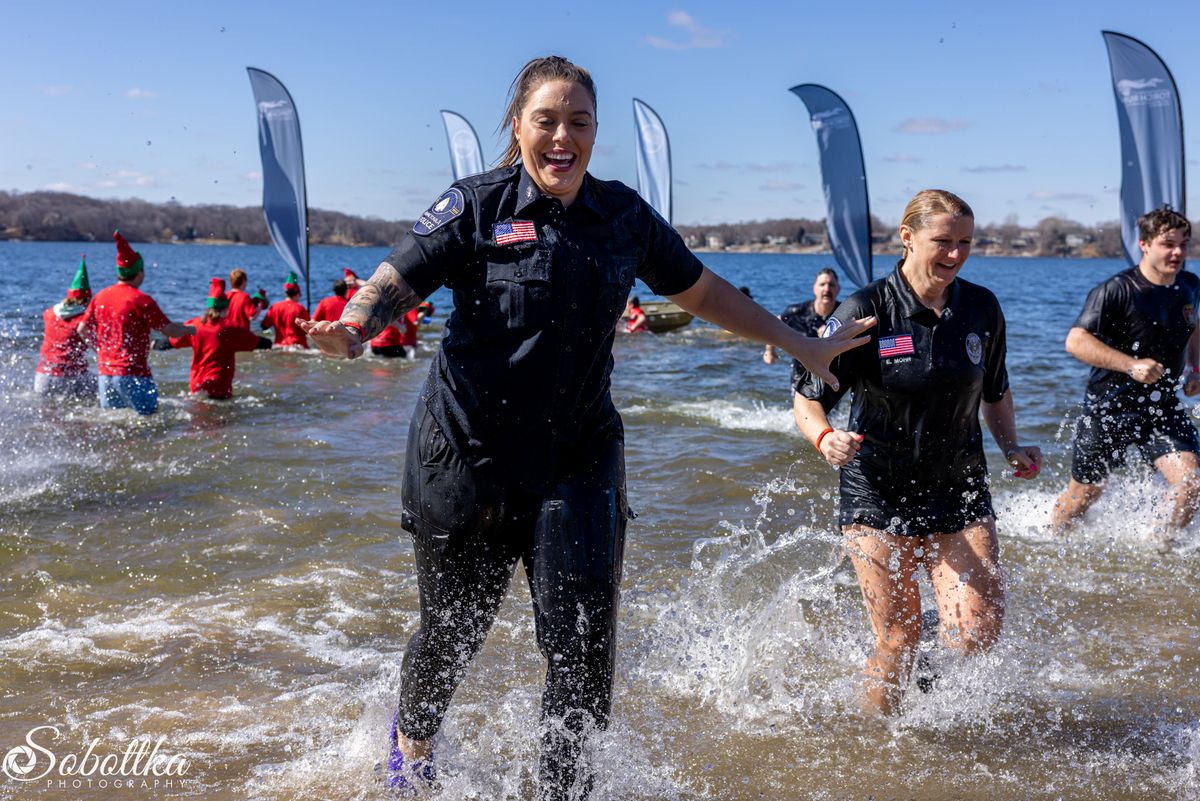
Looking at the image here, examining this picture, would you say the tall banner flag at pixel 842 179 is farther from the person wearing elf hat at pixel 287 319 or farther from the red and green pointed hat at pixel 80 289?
the red and green pointed hat at pixel 80 289

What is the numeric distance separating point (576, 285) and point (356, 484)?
6.02 m

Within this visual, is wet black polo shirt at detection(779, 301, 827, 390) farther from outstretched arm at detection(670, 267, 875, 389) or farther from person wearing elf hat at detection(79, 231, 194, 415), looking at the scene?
outstretched arm at detection(670, 267, 875, 389)

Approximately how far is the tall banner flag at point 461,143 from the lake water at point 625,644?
20787 mm

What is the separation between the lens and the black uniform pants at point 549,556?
288 centimetres

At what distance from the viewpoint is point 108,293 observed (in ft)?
34.0

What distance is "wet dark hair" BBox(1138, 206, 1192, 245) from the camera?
589 centimetres

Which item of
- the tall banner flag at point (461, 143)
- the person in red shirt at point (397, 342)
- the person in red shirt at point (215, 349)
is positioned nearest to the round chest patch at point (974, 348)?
the person in red shirt at point (215, 349)

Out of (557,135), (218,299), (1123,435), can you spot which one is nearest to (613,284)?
(557,135)

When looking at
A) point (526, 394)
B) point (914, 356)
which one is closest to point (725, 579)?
point (914, 356)

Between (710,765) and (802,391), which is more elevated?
(802,391)

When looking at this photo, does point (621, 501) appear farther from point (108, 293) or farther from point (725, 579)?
point (108, 293)

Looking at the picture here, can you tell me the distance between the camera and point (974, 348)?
393cm

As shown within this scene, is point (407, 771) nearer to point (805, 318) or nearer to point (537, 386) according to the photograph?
point (537, 386)

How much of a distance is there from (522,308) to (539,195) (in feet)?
1.04
